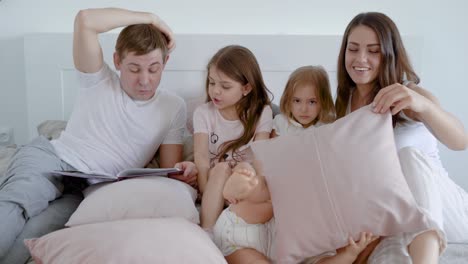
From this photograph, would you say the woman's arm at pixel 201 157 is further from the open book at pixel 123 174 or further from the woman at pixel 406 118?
the woman at pixel 406 118

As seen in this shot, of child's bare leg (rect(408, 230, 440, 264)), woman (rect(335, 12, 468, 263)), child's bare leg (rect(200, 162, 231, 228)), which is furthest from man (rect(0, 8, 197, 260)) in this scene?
child's bare leg (rect(408, 230, 440, 264))

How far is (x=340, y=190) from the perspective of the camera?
3.43 ft

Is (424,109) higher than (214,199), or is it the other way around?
(424,109)

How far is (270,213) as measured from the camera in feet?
3.91

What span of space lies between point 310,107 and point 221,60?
335 mm

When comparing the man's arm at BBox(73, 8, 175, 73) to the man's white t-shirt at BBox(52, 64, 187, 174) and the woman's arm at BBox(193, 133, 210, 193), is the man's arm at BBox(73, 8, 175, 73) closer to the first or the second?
the man's white t-shirt at BBox(52, 64, 187, 174)

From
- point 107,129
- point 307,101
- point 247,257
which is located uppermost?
point 307,101

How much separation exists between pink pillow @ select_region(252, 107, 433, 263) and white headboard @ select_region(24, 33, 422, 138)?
3.16ft

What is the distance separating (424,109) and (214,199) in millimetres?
593

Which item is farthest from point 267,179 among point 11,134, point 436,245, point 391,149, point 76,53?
point 11,134

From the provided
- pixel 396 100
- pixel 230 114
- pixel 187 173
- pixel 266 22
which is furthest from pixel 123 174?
pixel 266 22

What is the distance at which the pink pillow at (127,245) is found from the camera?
93 cm

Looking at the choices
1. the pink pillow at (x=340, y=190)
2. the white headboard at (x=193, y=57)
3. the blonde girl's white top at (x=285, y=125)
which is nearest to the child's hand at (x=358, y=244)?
the pink pillow at (x=340, y=190)

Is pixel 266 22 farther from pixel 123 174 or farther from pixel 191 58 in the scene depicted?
pixel 123 174
